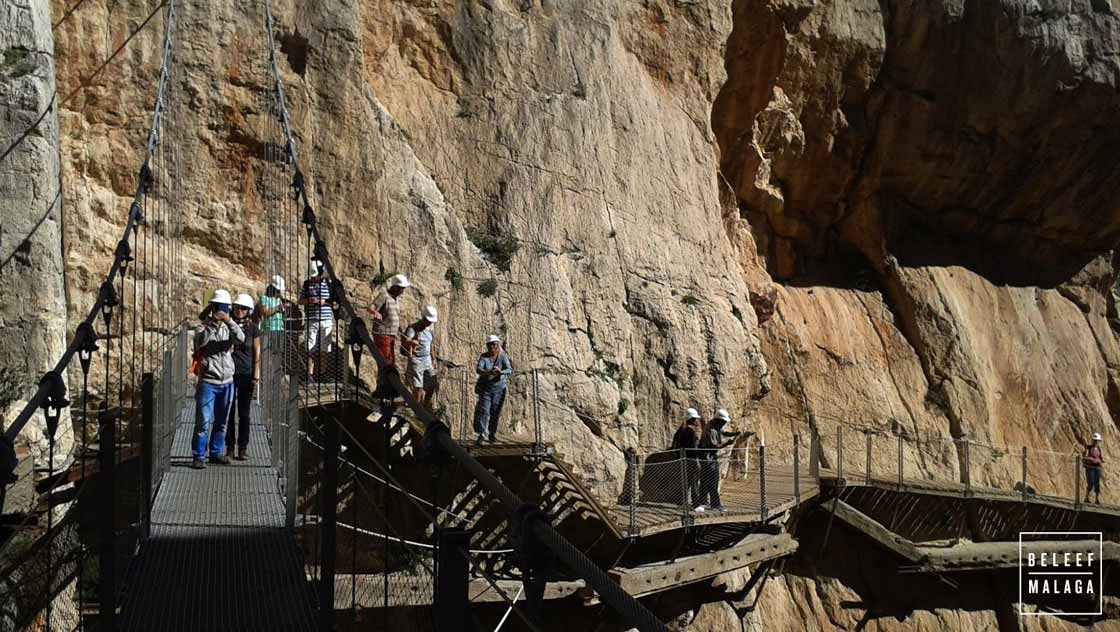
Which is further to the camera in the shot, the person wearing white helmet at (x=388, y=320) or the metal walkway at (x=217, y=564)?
the person wearing white helmet at (x=388, y=320)

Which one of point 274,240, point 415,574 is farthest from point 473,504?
point 415,574

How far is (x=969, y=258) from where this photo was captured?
86.6 ft

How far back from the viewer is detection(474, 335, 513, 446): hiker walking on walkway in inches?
476

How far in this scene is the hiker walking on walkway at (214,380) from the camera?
26.8 feet

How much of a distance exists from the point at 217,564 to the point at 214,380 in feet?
9.63

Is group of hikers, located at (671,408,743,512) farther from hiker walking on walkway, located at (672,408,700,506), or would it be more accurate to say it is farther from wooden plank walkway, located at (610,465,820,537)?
wooden plank walkway, located at (610,465,820,537)

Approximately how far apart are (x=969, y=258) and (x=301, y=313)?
706 inches

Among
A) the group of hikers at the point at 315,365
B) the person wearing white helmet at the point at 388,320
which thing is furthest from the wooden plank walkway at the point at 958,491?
the person wearing white helmet at the point at 388,320

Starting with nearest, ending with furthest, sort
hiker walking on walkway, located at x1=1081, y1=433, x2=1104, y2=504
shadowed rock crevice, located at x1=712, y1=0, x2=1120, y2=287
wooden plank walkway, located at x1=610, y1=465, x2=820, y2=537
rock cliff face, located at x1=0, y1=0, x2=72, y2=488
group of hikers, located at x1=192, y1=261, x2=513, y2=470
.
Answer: group of hikers, located at x1=192, y1=261, x2=513, y2=470
rock cliff face, located at x1=0, y1=0, x2=72, y2=488
wooden plank walkway, located at x1=610, y1=465, x2=820, y2=537
hiker walking on walkway, located at x1=1081, y1=433, x2=1104, y2=504
shadowed rock crevice, located at x1=712, y1=0, x2=1120, y2=287

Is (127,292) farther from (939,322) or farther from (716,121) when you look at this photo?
(939,322)

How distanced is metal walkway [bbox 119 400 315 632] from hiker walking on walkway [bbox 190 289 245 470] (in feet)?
1.49

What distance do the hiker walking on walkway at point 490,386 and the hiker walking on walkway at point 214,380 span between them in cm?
398

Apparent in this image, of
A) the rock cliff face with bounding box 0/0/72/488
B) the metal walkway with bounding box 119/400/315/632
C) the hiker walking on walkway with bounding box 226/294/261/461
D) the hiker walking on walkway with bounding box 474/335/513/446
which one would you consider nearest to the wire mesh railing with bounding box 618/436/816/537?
the hiker walking on walkway with bounding box 474/335/513/446

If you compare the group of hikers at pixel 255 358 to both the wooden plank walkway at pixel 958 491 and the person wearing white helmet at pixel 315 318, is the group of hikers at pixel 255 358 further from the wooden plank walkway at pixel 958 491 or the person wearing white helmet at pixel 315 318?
the wooden plank walkway at pixel 958 491
